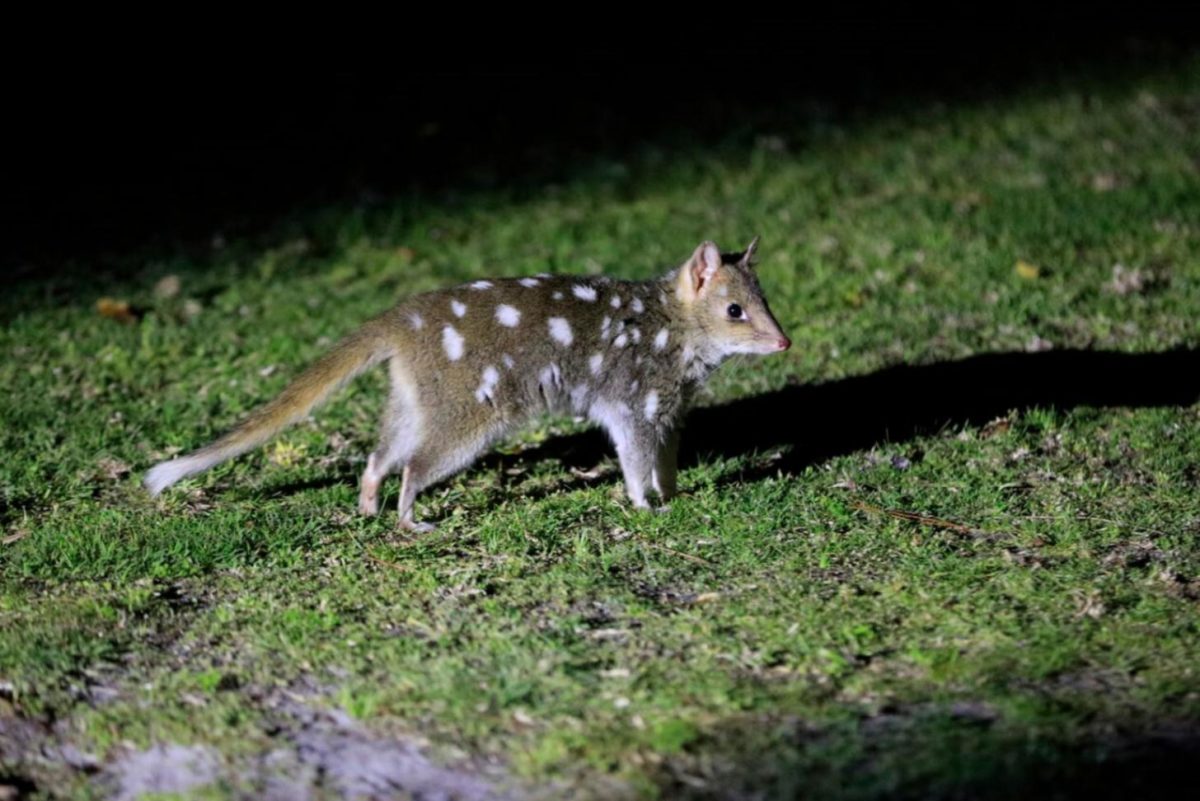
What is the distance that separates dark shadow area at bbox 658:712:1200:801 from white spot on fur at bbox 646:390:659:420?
2.30 metres

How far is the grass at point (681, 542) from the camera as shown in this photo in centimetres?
518

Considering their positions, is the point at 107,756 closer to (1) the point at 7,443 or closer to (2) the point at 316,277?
(1) the point at 7,443

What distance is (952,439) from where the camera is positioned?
26.0 feet

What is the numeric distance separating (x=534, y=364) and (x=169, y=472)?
1676 millimetres

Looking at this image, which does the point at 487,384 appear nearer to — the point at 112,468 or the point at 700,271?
the point at 700,271

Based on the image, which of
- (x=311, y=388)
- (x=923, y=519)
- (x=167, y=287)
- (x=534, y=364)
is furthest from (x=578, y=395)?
(x=167, y=287)

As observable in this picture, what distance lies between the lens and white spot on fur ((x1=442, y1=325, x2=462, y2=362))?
683 centimetres

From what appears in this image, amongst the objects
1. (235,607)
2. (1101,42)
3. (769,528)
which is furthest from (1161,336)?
(1101,42)

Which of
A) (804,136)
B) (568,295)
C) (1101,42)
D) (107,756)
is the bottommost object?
(107,756)

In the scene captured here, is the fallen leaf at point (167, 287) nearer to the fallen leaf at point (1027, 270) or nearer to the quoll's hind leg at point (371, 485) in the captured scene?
the quoll's hind leg at point (371, 485)

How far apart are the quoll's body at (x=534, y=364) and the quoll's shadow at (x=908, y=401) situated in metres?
0.71

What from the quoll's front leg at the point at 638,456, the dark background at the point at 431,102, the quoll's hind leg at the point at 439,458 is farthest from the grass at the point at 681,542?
the dark background at the point at 431,102

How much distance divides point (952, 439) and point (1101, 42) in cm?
971

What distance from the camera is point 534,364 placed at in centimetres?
698
